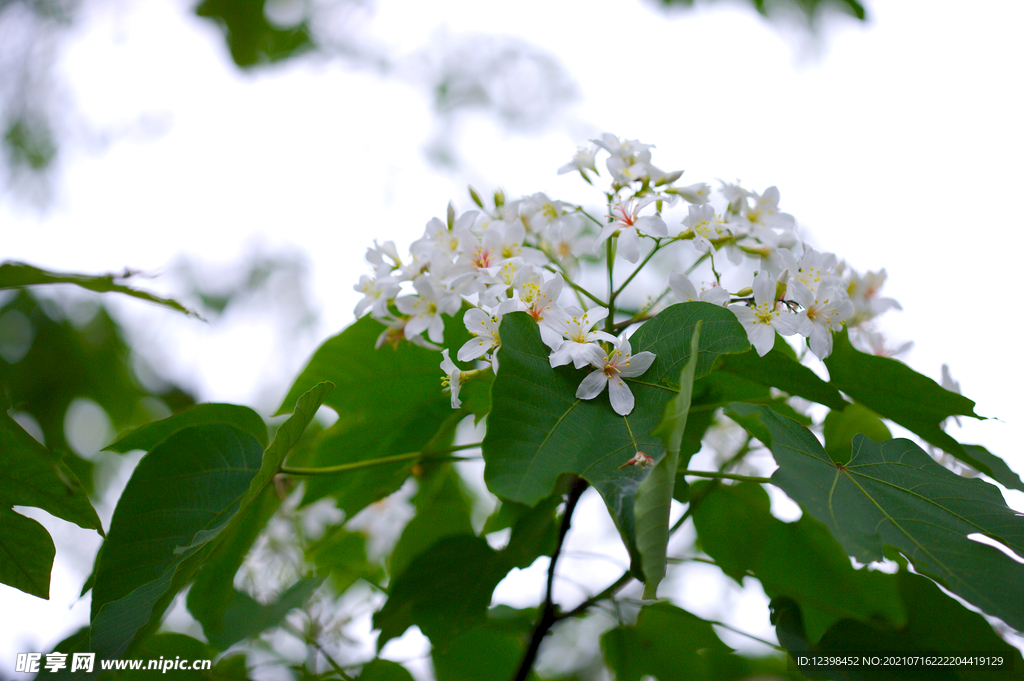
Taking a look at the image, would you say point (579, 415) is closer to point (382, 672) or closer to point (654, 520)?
point (654, 520)

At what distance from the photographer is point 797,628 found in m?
0.93

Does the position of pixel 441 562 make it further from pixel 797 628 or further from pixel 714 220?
pixel 714 220

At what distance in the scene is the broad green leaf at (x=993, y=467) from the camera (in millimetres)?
856

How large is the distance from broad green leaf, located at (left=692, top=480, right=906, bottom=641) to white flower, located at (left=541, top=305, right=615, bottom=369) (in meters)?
0.46

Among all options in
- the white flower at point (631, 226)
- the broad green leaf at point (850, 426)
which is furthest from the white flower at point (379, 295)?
the broad green leaf at point (850, 426)

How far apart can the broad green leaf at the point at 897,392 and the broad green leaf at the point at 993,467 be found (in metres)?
0.02

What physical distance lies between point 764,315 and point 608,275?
0.24 m

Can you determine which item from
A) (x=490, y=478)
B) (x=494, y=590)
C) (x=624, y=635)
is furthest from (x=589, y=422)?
(x=624, y=635)

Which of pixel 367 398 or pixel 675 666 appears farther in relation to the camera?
pixel 675 666

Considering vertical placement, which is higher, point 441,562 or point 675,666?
point 441,562

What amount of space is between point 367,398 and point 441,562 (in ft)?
0.96

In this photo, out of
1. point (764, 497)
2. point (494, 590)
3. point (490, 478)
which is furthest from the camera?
point (764, 497)

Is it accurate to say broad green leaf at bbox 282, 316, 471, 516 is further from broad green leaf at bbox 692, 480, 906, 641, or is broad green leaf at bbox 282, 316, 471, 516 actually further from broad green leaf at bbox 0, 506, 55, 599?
broad green leaf at bbox 692, 480, 906, 641

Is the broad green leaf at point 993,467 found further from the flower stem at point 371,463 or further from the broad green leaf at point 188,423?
the broad green leaf at point 188,423
